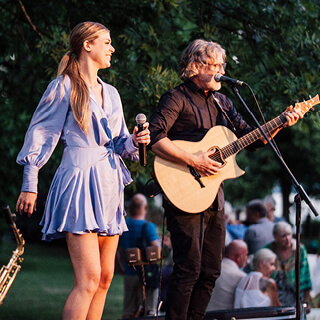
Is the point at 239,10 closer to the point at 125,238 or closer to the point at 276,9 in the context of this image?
the point at 276,9

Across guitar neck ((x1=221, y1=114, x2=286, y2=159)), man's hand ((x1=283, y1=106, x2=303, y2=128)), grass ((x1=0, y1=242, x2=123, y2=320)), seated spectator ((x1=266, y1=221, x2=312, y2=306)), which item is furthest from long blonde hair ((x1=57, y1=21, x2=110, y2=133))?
grass ((x1=0, y1=242, x2=123, y2=320))

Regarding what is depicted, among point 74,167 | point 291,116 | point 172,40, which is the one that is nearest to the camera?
point 74,167

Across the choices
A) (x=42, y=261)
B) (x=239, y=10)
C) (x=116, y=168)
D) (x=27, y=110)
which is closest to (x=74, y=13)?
(x=27, y=110)

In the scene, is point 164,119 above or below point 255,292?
above

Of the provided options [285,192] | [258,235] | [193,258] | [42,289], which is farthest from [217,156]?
[285,192]

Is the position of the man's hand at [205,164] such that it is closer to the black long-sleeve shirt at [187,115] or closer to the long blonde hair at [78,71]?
the black long-sleeve shirt at [187,115]

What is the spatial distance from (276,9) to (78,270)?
14.0 ft

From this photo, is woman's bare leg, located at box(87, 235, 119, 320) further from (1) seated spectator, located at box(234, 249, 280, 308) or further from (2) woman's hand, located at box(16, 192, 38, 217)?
(1) seated spectator, located at box(234, 249, 280, 308)

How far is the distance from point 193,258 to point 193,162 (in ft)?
2.23

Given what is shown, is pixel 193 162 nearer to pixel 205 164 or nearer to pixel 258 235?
pixel 205 164

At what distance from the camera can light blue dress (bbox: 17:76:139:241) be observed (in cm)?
367

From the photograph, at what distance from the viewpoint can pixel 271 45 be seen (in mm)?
6773

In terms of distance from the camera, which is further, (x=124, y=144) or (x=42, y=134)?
(x=124, y=144)

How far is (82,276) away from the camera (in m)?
3.59
